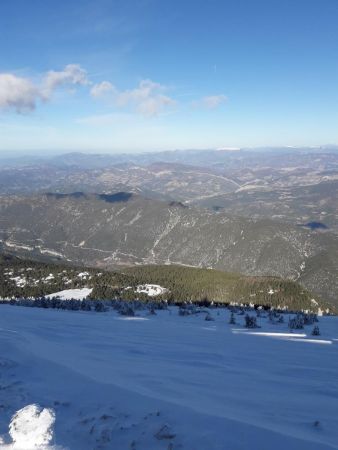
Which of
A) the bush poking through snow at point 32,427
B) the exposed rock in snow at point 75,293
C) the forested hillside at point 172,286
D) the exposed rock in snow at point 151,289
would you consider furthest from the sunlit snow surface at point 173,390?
the exposed rock in snow at point 151,289

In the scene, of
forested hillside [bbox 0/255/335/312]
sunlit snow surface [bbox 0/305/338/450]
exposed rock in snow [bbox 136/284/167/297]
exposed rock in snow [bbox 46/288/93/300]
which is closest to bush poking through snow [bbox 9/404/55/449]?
sunlit snow surface [bbox 0/305/338/450]

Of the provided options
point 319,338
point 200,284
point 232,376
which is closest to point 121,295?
point 200,284

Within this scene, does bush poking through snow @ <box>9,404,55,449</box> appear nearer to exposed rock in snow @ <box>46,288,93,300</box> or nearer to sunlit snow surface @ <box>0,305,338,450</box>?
sunlit snow surface @ <box>0,305,338,450</box>

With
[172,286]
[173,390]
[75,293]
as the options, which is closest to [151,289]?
[172,286]

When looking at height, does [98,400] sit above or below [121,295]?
above

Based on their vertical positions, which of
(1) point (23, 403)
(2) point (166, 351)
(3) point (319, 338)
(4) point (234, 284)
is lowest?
(4) point (234, 284)

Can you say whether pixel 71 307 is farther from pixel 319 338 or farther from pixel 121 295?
pixel 121 295
